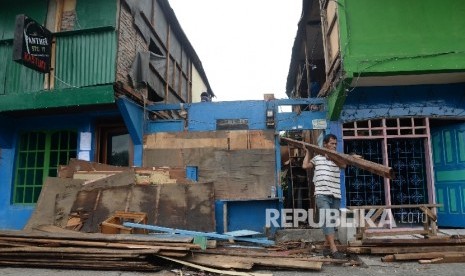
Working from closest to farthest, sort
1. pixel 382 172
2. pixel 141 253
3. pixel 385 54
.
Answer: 1. pixel 141 253
2. pixel 382 172
3. pixel 385 54

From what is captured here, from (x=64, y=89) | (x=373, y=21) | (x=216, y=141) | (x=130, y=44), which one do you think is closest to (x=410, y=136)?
(x=373, y=21)

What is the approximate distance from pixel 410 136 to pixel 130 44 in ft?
→ 24.4

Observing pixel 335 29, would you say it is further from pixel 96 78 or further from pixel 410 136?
pixel 96 78

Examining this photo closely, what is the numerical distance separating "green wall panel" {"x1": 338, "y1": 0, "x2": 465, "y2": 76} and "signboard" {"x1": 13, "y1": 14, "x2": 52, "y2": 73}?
22.9ft

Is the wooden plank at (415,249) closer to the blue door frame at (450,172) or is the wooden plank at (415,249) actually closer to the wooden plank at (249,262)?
the wooden plank at (249,262)

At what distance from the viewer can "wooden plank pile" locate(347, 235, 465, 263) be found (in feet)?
17.6

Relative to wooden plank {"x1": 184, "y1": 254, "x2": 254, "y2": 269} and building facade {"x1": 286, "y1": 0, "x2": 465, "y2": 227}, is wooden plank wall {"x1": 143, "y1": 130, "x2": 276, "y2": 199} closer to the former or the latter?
building facade {"x1": 286, "y1": 0, "x2": 465, "y2": 227}

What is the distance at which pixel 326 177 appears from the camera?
5.93 metres

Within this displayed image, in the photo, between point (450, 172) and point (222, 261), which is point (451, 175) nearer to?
point (450, 172)

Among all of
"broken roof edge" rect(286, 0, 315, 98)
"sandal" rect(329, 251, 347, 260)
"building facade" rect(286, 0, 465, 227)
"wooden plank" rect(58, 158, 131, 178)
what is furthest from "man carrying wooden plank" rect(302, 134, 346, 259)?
"broken roof edge" rect(286, 0, 315, 98)

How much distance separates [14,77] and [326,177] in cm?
831

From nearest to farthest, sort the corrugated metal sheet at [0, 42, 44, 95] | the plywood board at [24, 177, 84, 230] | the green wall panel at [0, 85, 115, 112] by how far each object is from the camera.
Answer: the plywood board at [24, 177, 84, 230] → the green wall panel at [0, 85, 115, 112] → the corrugated metal sheet at [0, 42, 44, 95]

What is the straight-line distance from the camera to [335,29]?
8688mm

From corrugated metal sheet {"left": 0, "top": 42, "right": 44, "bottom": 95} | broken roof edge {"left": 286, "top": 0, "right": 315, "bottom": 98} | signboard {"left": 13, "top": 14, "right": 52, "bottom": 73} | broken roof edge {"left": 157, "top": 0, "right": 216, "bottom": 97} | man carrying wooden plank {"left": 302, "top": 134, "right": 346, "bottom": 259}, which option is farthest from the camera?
broken roof edge {"left": 157, "top": 0, "right": 216, "bottom": 97}
